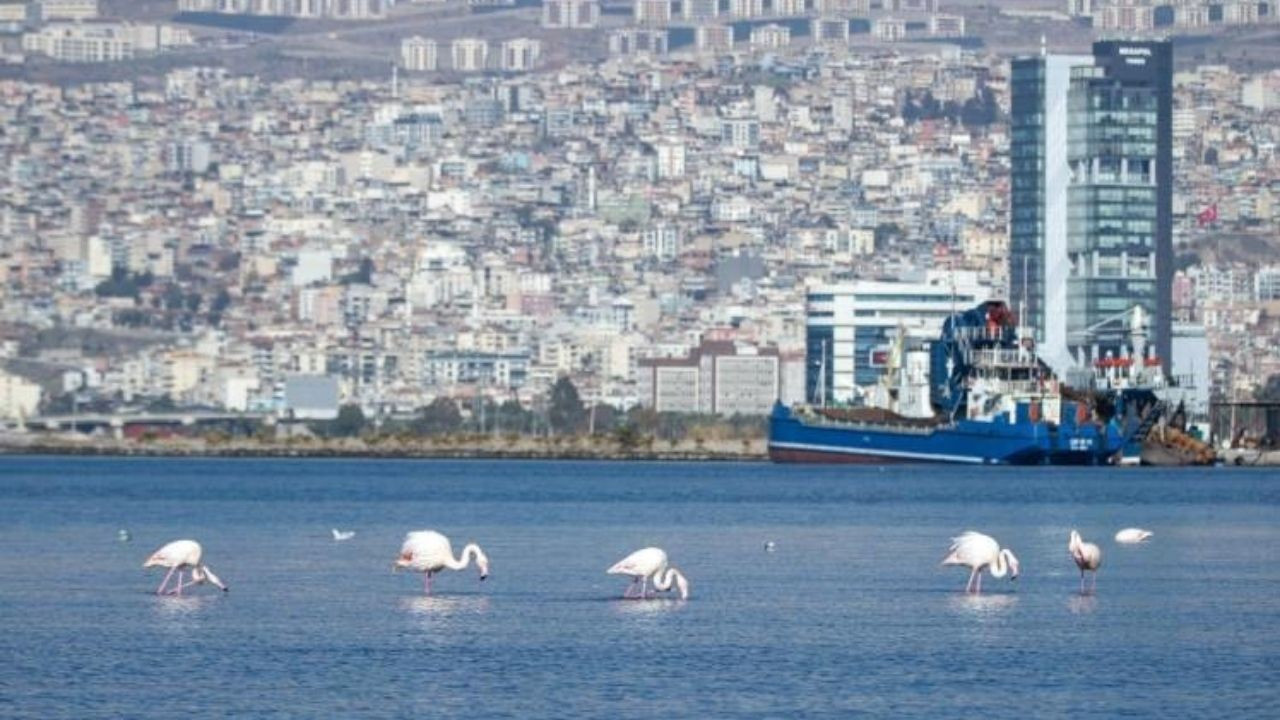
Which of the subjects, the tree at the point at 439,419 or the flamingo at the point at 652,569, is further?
the tree at the point at 439,419

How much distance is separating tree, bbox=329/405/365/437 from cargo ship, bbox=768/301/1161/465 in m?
46.2

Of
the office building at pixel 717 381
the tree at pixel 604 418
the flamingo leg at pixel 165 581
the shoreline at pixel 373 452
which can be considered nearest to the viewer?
the flamingo leg at pixel 165 581

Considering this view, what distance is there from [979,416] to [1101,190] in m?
64.2

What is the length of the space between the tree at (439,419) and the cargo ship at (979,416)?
38.5 meters

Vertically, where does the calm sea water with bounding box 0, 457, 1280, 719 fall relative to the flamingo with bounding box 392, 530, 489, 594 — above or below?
below

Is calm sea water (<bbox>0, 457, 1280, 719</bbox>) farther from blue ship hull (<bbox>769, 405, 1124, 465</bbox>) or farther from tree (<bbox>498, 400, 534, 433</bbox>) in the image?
tree (<bbox>498, 400, 534, 433</bbox>)

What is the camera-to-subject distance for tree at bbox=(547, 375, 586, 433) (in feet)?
577

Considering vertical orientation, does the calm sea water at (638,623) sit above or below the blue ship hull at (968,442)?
above

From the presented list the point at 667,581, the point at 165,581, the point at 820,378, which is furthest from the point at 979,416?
the point at 667,581

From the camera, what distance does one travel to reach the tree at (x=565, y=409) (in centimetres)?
17600

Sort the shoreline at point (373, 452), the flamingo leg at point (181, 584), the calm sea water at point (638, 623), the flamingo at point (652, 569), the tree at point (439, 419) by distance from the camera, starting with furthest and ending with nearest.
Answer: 1. the tree at point (439, 419)
2. the shoreline at point (373, 452)
3. the flamingo leg at point (181, 584)
4. the flamingo at point (652, 569)
5. the calm sea water at point (638, 623)

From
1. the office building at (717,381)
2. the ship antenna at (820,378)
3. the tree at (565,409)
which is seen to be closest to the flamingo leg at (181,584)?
the ship antenna at (820,378)

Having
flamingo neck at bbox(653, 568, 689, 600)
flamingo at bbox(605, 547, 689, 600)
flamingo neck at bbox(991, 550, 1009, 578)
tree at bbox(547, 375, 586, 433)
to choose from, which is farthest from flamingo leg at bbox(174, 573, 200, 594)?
tree at bbox(547, 375, 586, 433)

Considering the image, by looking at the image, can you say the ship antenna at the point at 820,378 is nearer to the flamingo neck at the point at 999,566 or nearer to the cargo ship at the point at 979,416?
the cargo ship at the point at 979,416
